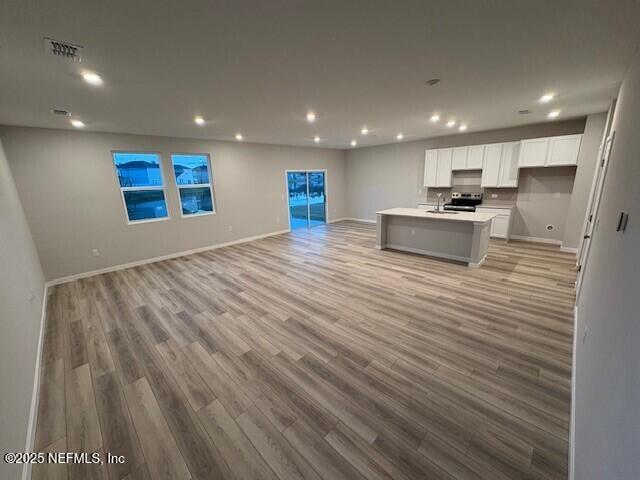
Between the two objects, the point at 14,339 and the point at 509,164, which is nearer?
the point at 14,339

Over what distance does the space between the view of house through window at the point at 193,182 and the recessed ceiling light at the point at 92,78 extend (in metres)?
3.18

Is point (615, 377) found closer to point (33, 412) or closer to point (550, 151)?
point (33, 412)

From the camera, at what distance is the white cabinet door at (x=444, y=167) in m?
6.58

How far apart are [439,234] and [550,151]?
9.72 feet

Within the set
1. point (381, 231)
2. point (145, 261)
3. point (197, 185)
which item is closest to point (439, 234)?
point (381, 231)

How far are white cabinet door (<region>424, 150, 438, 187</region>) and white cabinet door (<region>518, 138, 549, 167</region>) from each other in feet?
6.10

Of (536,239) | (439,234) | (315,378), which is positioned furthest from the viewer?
(536,239)

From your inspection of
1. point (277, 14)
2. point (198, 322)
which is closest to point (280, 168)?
point (198, 322)

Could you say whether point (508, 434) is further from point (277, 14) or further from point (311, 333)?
point (277, 14)

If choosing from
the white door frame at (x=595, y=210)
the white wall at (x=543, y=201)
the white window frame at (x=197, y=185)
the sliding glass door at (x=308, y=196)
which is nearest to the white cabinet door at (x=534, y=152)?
the white wall at (x=543, y=201)

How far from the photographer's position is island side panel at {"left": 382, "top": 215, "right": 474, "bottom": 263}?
4734 millimetres

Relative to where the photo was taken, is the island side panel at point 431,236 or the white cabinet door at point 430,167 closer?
the island side panel at point 431,236

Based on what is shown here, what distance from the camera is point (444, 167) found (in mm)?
6699

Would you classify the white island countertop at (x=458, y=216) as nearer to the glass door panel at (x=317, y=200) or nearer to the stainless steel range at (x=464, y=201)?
the stainless steel range at (x=464, y=201)
